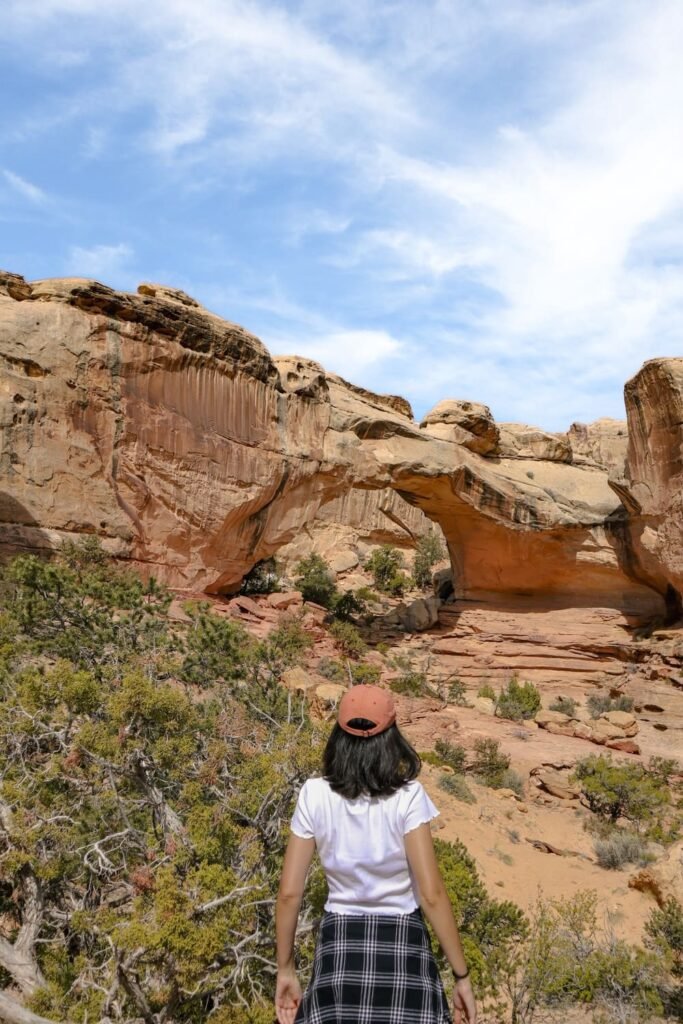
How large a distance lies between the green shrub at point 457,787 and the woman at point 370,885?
8.67m

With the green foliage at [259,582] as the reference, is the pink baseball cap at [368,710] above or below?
above

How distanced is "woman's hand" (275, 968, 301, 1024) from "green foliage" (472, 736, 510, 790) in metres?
9.76

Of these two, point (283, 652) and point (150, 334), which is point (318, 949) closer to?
point (283, 652)

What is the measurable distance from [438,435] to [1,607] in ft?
41.7

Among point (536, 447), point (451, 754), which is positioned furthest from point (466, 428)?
point (451, 754)

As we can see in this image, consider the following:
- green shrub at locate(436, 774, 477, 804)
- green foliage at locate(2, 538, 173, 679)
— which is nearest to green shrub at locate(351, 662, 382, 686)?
green shrub at locate(436, 774, 477, 804)

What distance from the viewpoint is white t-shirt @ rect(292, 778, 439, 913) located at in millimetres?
2141

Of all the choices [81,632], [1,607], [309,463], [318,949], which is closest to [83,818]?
[318,949]

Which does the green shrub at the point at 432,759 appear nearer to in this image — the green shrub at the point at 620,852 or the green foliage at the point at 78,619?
the green shrub at the point at 620,852

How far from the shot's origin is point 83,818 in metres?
4.74

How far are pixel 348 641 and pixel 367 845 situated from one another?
17286 mm

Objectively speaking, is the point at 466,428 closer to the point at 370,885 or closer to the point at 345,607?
the point at 345,607

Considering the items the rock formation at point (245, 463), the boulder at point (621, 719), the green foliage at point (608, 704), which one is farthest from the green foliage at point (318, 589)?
the boulder at point (621, 719)

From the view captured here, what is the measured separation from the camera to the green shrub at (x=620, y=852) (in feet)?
28.8
